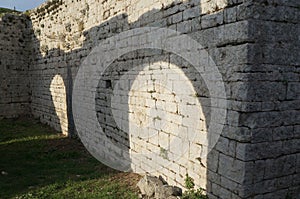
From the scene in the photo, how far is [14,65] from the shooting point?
12109mm

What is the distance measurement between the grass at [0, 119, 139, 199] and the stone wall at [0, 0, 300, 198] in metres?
0.76

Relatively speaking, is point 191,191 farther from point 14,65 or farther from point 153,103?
point 14,65

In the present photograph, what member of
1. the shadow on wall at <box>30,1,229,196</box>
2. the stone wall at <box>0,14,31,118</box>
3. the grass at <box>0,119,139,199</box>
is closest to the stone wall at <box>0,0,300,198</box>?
the shadow on wall at <box>30,1,229,196</box>

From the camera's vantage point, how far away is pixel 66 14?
30.0ft

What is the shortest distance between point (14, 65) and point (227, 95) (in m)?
11.3

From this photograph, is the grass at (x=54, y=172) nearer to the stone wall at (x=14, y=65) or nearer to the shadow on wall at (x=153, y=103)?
the shadow on wall at (x=153, y=103)

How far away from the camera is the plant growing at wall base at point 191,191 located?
156 inches

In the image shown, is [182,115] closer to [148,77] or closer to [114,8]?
[148,77]

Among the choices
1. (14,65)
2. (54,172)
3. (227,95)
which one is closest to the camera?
(227,95)

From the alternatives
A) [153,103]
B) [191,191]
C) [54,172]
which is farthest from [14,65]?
[191,191]

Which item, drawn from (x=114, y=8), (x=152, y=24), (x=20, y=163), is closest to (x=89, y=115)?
(x=20, y=163)

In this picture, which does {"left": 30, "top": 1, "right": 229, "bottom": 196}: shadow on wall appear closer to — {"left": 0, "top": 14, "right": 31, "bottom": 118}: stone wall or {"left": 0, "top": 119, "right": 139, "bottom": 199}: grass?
{"left": 0, "top": 119, "right": 139, "bottom": 199}: grass

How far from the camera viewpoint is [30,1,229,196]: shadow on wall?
4.11 metres

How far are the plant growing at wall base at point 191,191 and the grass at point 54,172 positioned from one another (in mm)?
967
